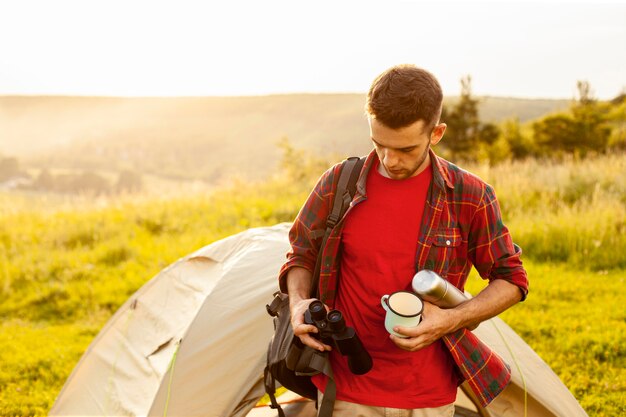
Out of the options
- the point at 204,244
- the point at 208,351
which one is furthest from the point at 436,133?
the point at 204,244

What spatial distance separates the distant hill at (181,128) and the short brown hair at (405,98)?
1260 inches

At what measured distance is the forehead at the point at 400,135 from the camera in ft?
7.63

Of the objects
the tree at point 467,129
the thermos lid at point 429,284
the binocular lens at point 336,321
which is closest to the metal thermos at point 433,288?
the thermos lid at point 429,284

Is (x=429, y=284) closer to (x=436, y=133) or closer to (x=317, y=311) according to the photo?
(x=317, y=311)

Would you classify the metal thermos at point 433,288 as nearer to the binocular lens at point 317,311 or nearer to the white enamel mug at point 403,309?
the white enamel mug at point 403,309

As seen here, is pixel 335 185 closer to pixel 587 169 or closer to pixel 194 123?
pixel 587 169

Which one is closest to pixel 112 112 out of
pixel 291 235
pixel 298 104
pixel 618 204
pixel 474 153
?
pixel 298 104

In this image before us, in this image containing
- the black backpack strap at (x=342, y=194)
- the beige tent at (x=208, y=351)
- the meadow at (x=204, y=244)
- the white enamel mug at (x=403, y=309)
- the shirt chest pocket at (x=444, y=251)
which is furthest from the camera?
the meadow at (x=204, y=244)

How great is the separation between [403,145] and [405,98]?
0.57ft

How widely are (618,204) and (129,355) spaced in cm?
645

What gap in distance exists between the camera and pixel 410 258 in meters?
2.46

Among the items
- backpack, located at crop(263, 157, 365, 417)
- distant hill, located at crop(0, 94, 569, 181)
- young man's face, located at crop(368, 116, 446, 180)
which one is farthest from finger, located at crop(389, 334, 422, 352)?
distant hill, located at crop(0, 94, 569, 181)

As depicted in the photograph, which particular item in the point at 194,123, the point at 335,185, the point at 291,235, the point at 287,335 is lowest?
the point at 194,123

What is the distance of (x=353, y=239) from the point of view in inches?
99.4
